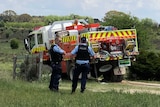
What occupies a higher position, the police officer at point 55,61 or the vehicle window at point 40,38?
the vehicle window at point 40,38

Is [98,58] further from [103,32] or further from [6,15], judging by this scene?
[6,15]

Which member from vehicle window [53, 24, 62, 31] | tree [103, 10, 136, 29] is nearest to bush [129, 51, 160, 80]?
vehicle window [53, 24, 62, 31]

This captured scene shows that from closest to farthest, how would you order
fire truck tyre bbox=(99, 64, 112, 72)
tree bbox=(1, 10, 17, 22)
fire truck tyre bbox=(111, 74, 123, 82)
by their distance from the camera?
fire truck tyre bbox=(99, 64, 112, 72), fire truck tyre bbox=(111, 74, 123, 82), tree bbox=(1, 10, 17, 22)

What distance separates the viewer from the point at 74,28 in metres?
20.8

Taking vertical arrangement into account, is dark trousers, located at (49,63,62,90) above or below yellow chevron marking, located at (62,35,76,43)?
below

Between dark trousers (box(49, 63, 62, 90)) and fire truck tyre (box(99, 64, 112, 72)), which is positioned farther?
fire truck tyre (box(99, 64, 112, 72))

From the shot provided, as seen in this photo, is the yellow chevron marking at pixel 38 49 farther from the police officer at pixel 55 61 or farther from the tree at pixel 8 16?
the tree at pixel 8 16

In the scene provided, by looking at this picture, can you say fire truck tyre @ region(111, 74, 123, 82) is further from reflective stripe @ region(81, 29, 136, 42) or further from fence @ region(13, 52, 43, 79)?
fence @ region(13, 52, 43, 79)

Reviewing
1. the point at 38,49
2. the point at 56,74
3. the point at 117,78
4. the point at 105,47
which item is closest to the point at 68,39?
the point at 105,47

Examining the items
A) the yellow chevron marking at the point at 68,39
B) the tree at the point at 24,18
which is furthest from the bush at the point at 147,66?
the tree at the point at 24,18

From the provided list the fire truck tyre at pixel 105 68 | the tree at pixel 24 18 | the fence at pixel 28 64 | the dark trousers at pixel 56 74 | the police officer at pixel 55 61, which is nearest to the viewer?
the police officer at pixel 55 61

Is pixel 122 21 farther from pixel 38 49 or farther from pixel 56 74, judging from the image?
pixel 56 74

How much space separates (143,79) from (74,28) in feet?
14.9

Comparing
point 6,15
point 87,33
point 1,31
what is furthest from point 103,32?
point 6,15
